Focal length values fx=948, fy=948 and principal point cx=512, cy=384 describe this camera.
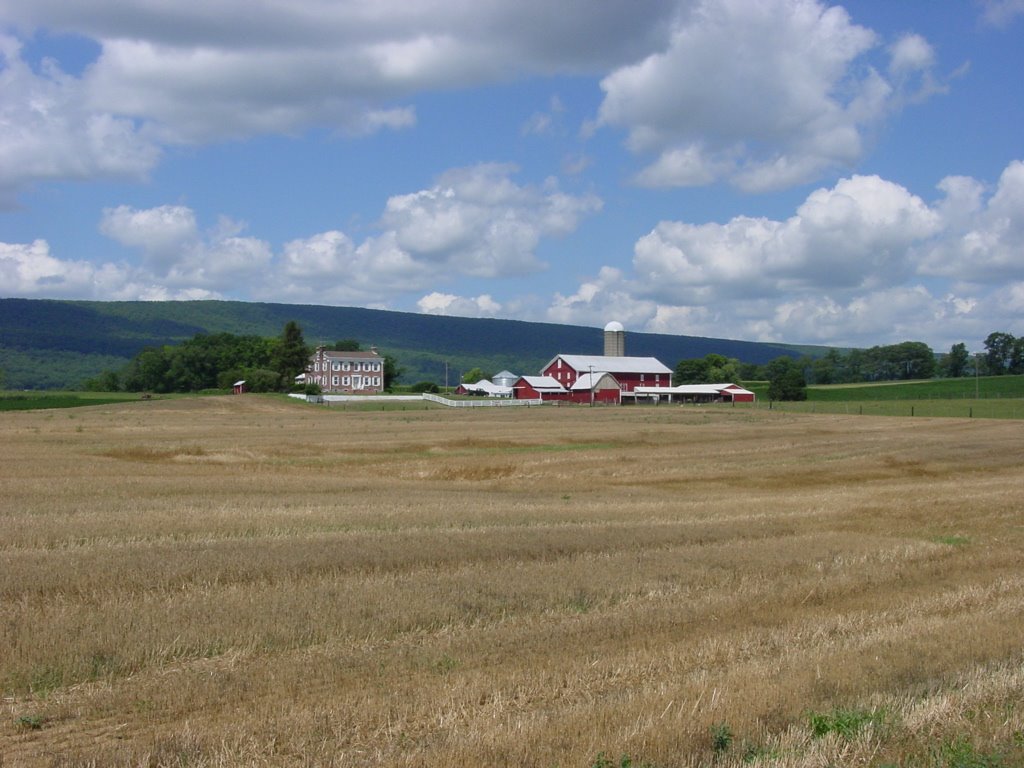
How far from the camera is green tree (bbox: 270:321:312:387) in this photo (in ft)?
514

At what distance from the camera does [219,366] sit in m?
176

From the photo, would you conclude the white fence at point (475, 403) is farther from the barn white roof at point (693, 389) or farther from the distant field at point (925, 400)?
the distant field at point (925, 400)

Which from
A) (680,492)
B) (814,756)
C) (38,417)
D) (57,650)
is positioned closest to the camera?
(814,756)

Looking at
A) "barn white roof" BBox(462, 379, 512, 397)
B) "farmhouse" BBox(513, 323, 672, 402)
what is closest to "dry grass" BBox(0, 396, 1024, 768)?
"farmhouse" BBox(513, 323, 672, 402)

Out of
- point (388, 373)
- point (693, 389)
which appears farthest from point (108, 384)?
point (693, 389)

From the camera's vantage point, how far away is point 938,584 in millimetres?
15336

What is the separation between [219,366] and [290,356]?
25809 millimetres

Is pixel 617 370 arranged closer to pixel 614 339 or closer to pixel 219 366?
pixel 614 339

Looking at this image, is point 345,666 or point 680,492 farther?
point 680,492

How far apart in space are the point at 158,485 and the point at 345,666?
67.7ft

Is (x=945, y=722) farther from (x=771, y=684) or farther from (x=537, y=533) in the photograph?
(x=537, y=533)

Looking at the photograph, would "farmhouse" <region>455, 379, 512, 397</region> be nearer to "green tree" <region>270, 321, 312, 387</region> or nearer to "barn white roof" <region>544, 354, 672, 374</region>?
"barn white roof" <region>544, 354, 672, 374</region>

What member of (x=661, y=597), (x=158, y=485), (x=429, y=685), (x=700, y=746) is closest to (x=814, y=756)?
(x=700, y=746)

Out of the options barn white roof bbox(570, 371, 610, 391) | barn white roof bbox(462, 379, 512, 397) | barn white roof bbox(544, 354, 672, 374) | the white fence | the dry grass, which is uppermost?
barn white roof bbox(544, 354, 672, 374)
